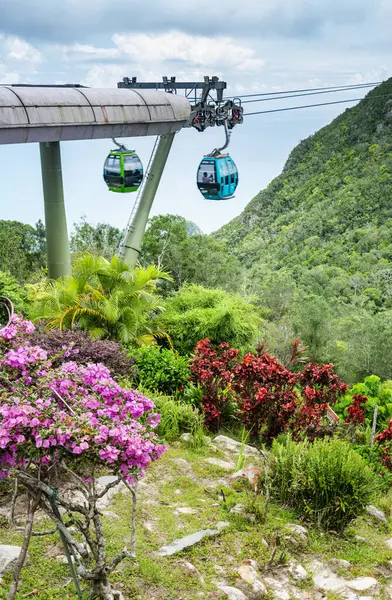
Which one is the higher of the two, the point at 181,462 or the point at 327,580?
the point at 181,462

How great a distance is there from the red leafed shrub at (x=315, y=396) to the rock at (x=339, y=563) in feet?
5.84

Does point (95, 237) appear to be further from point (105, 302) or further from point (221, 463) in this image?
point (221, 463)

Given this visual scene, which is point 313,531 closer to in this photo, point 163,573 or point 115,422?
point 163,573

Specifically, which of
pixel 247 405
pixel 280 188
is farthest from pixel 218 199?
pixel 280 188

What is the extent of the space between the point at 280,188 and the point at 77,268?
45.4 m

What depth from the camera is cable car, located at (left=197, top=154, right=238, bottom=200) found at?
29.5ft

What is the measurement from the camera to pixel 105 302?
27.3 ft

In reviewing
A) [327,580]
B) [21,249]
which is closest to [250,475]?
[327,580]

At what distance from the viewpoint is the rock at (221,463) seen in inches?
227

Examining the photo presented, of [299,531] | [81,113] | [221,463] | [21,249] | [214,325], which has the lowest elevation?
[299,531]

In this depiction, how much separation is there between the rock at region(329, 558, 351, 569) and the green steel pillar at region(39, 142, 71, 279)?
19.4 ft

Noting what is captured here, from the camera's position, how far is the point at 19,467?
3213mm

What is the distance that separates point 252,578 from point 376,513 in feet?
5.78

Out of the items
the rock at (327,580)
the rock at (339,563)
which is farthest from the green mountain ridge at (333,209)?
the rock at (327,580)
